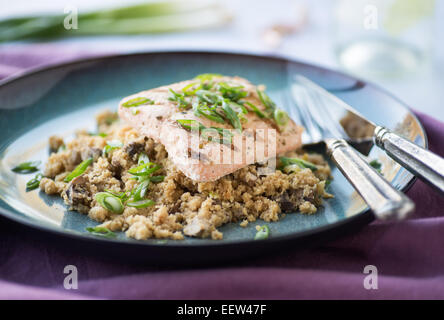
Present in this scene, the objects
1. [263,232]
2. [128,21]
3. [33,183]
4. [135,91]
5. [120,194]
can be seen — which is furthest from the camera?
[128,21]

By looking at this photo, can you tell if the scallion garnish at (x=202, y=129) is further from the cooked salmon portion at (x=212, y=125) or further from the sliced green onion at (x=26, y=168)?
the sliced green onion at (x=26, y=168)

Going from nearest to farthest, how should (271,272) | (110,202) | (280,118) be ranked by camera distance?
(271,272), (110,202), (280,118)

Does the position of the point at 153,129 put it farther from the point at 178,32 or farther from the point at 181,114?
the point at 178,32

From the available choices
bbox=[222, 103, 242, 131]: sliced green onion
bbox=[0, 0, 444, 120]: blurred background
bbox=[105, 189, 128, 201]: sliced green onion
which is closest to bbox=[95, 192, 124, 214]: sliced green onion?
bbox=[105, 189, 128, 201]: sliced green onion

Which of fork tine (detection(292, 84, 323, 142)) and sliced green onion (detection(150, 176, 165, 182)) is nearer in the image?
sliced green onion (detection(150, 176, 165, 182))

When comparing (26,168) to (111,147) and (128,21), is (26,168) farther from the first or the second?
(128,21)

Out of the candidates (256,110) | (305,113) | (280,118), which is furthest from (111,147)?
(305,113)

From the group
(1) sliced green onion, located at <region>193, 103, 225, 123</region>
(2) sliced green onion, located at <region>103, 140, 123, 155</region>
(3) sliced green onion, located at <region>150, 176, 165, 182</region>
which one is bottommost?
(3) sliced green onion, located at <region>150, 176, 165, 182</region>

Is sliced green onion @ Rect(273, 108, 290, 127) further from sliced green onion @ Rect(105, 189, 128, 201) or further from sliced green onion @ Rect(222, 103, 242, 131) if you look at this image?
sliced green onion @ Rect(105, 189, 128, 201)
